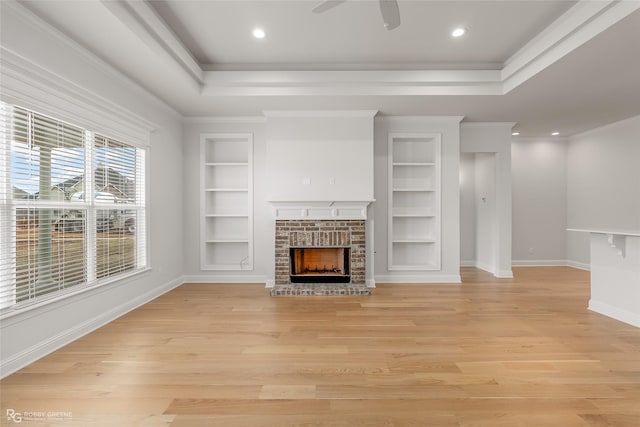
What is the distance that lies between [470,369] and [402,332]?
716 mm

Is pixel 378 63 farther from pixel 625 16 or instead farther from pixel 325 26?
pixel 625 16

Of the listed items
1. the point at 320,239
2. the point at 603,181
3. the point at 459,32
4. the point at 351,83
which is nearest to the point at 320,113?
the point at 351,83

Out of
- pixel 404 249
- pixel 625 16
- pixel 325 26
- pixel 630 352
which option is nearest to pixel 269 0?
pixel 325 26

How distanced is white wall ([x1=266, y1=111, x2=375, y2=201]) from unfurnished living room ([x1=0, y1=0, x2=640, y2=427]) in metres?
0.03

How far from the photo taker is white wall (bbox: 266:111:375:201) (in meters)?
4.38

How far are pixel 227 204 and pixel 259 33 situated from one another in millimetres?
2697

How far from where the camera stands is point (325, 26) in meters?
2.90

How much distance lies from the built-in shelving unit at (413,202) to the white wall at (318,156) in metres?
0.70

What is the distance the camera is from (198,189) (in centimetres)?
475

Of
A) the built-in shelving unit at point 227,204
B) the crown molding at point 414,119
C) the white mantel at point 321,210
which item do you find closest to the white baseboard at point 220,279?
the built-in shelving unit at point 227,204

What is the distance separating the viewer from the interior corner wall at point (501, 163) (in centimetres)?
506

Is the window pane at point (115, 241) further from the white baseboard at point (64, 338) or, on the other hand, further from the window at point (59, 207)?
the white baseboard at point (64, 338)

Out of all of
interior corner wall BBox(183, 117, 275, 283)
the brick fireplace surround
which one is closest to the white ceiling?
interior corner wall BBox(183, 117, 275, 283)

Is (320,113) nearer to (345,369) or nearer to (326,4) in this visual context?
(326,4)
